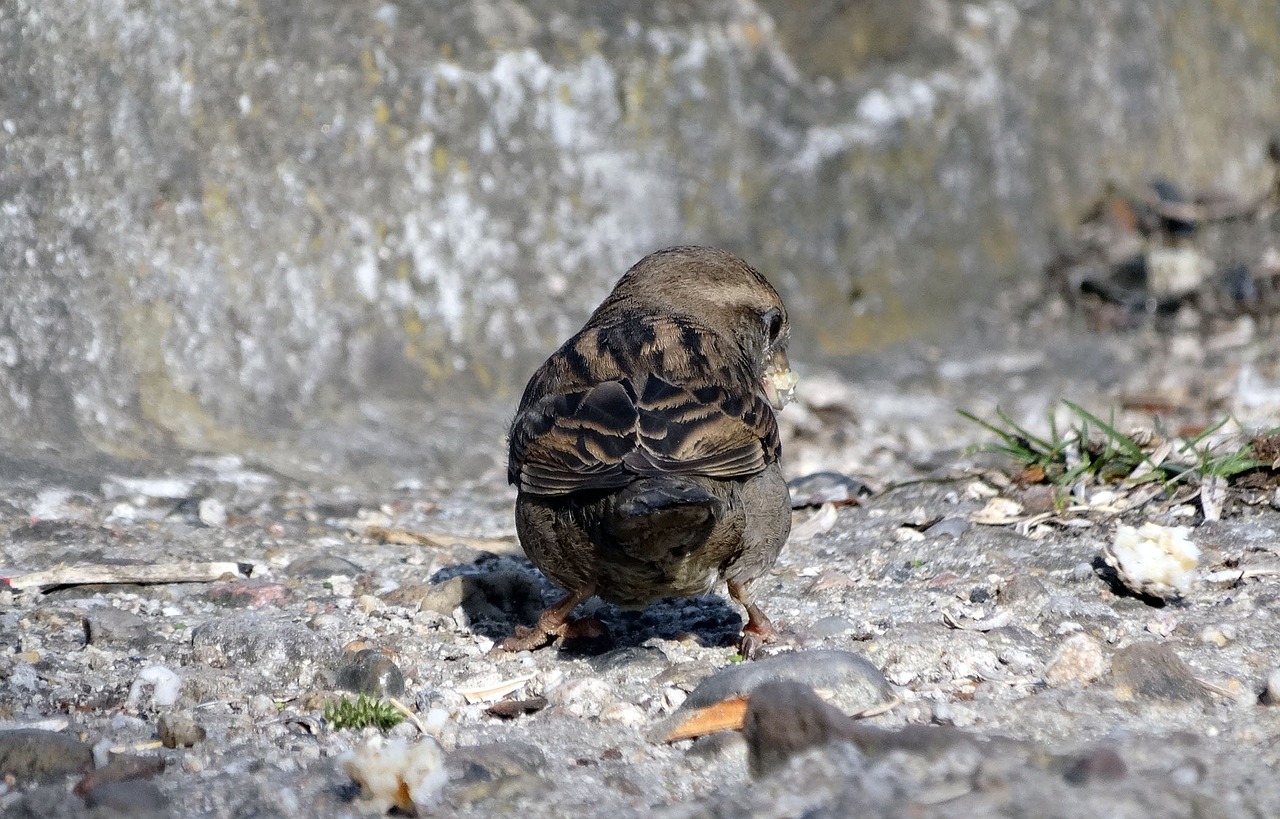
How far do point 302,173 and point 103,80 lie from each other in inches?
43.5

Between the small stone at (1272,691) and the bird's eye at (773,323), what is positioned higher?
the bird's eye at (773,323)

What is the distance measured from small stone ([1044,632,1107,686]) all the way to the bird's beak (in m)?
2.19

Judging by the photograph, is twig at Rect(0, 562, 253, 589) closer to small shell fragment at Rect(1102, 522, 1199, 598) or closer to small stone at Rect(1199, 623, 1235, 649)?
small shell fragment at Rect(1102, 522, 1199, 598)

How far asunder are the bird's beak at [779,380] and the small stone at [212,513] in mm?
2502

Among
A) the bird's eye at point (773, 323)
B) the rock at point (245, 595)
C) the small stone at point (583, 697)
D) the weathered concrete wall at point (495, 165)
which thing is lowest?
the small stone at point (583, 697)

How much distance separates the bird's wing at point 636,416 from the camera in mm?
4215

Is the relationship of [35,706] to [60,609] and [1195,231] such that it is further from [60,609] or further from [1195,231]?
[1195,231]

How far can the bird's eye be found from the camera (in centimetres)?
586

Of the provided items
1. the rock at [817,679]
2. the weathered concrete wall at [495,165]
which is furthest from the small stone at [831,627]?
the weathered concrete wall at [495,165]

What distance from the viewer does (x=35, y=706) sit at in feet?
12.5

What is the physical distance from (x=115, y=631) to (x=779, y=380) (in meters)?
3.03

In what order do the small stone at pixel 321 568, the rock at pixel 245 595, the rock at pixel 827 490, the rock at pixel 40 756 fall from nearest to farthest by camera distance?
the rock at pixel 40 756
the rock at pixel 245 595
the small stone at pixel 321 568
the rock at pixel 827 490

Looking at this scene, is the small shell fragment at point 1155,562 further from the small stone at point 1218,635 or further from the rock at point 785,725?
the rock at point 785,725

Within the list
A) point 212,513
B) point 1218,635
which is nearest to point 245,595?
point 212,513
